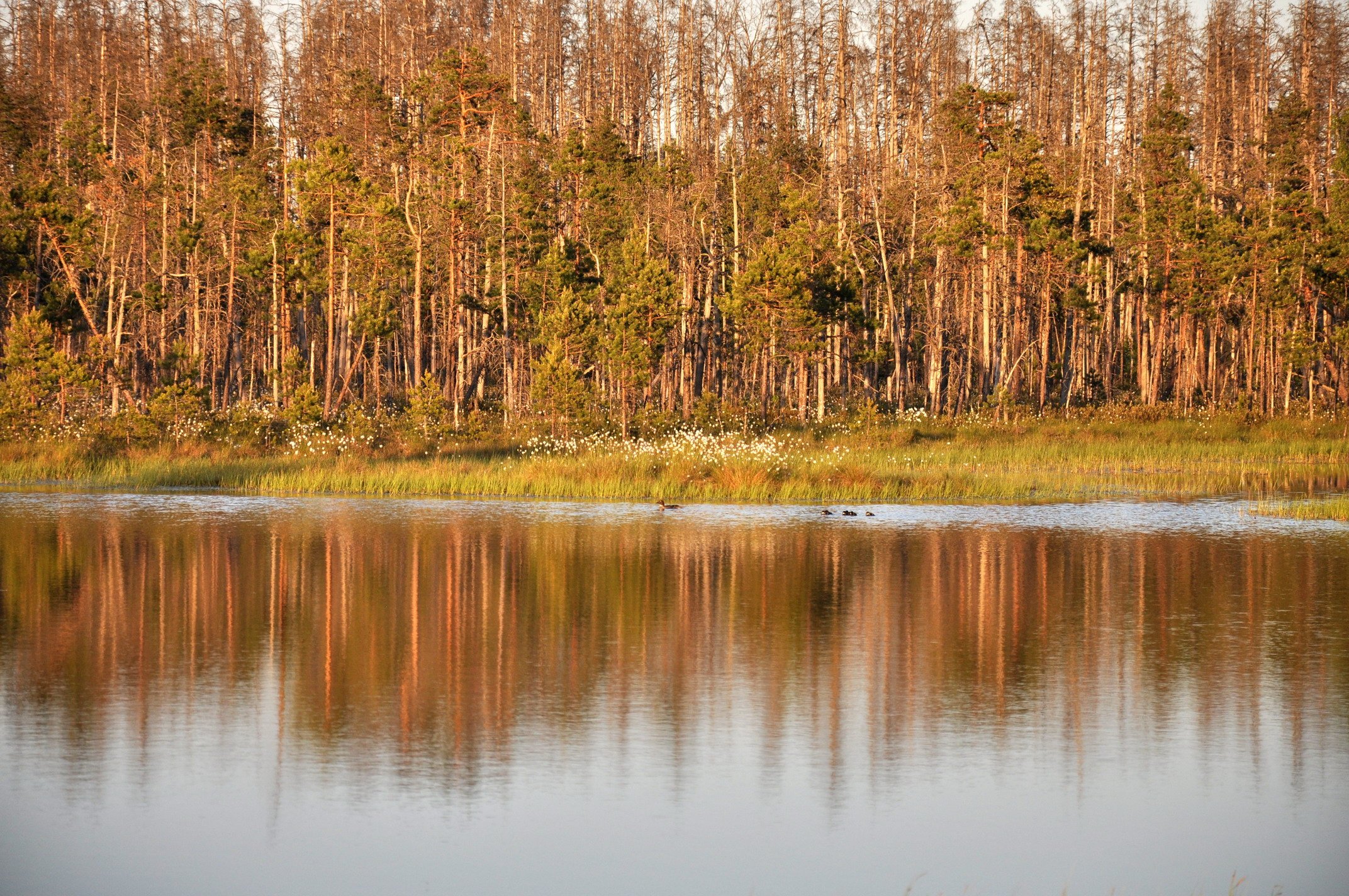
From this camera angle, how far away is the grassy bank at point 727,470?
29.7 m

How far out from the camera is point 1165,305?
186 ft

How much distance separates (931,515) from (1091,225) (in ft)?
137

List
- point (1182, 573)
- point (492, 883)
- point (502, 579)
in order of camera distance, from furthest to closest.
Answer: point (1182, 573), point (502, 579), point (492, 883)

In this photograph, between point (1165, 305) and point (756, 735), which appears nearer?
point (756, 735)

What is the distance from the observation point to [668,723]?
34.4 ft

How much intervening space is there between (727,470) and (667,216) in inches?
954

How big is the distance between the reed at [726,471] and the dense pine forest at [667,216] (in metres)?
4.54

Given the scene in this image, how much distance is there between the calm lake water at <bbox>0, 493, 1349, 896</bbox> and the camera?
775 cm

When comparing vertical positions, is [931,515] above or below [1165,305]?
below

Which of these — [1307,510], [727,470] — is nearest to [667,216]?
[727,470]

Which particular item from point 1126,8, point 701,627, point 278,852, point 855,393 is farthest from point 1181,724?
point 1126,8

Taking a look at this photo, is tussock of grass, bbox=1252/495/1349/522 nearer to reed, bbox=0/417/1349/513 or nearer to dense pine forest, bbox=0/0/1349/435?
reed, bbox=0/417/1349/513

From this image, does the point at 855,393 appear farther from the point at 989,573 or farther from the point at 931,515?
the point at 989,573

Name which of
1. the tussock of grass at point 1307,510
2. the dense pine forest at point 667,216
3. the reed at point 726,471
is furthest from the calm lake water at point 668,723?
the dense pine forest at point 667,216
